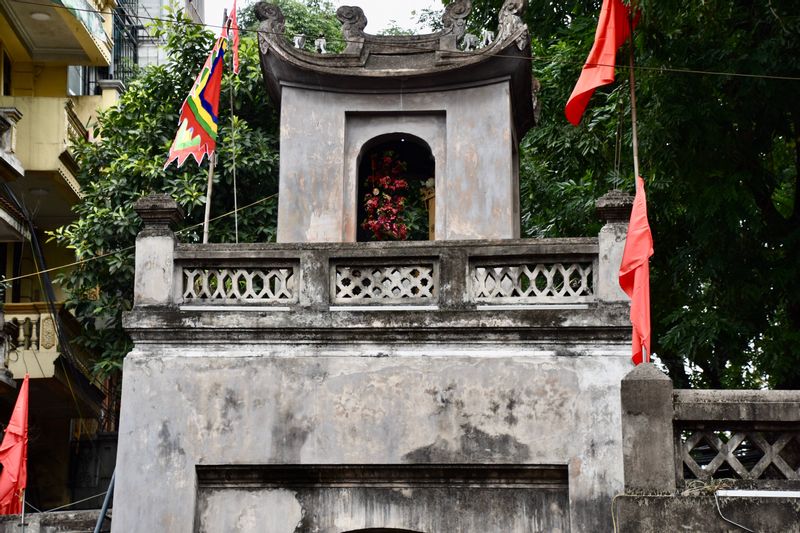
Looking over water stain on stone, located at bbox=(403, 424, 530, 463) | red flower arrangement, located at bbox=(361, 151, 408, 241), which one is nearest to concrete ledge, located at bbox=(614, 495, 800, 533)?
water stain on stone, located at bbox=(403, 424, 530, 463)

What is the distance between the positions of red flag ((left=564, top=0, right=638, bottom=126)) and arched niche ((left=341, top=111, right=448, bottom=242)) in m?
1.64

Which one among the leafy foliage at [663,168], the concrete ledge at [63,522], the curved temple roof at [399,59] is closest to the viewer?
the curved temple roof at [399,59]

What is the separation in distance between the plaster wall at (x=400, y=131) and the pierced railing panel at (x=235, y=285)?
1.27 metres

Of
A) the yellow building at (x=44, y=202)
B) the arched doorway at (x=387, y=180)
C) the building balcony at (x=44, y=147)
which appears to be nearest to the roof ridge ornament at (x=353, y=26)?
the arched doorway at (x=387, y=180)

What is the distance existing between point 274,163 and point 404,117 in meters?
6.25

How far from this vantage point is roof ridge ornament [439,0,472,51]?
14.3m

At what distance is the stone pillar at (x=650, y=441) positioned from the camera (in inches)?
315

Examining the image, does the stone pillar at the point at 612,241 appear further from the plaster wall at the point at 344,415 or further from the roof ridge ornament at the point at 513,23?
the roof ridge ornament at the point at 513,23

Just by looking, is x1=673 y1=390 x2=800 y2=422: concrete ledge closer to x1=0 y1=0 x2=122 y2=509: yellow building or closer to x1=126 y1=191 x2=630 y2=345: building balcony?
x1=126 y1=191 x2=630 y2=345: building balcony

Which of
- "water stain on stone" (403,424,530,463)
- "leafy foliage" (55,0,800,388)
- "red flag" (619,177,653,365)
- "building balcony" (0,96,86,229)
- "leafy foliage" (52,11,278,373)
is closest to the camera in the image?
"red flag" (619,177,653,365)

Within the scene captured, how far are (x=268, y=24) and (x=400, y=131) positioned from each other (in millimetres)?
1836

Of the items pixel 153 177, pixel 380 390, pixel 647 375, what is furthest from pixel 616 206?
pixel 153 177

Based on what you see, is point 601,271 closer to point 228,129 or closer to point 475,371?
point 475,371

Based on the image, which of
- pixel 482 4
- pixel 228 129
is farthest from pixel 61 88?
pixel 482 4
